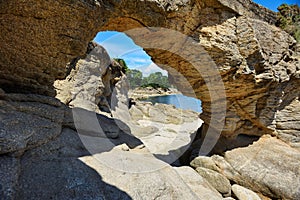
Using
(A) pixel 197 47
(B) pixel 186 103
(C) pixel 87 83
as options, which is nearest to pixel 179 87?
(A) pixel 197 47

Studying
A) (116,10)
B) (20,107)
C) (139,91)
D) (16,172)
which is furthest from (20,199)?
(139,91)

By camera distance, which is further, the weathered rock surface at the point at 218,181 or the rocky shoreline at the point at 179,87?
the weathered rock surface at the point at 218,181

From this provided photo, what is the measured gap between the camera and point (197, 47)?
6906 mm

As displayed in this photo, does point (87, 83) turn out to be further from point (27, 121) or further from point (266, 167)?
point (266, 167)

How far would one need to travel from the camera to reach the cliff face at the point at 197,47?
4.62m

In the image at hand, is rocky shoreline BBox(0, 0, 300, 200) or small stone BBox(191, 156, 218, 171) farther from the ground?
rocky shoreline BBox(0, 0, 300, 200)

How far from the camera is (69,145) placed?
4.62 meters

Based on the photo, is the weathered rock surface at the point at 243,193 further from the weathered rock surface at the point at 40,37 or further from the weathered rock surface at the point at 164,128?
the weathered rock surface at the point at 40,37

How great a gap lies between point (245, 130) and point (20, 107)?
908 cm

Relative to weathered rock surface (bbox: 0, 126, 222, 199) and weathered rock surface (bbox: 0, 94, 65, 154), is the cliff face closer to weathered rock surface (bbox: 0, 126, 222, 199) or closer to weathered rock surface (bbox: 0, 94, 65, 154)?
weathered rock surface (bbox: 0, 94, 65, 154)

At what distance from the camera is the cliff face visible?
182 inches

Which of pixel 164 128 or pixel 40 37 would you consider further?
pixel 164 128

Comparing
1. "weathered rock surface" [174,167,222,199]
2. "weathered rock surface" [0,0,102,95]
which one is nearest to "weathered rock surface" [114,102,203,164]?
"weathered rock surface" [174,167,222,199]

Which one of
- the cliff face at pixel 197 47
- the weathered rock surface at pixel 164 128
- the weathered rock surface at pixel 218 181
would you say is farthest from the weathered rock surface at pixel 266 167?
the weathered rock surface at pixel 164 128
